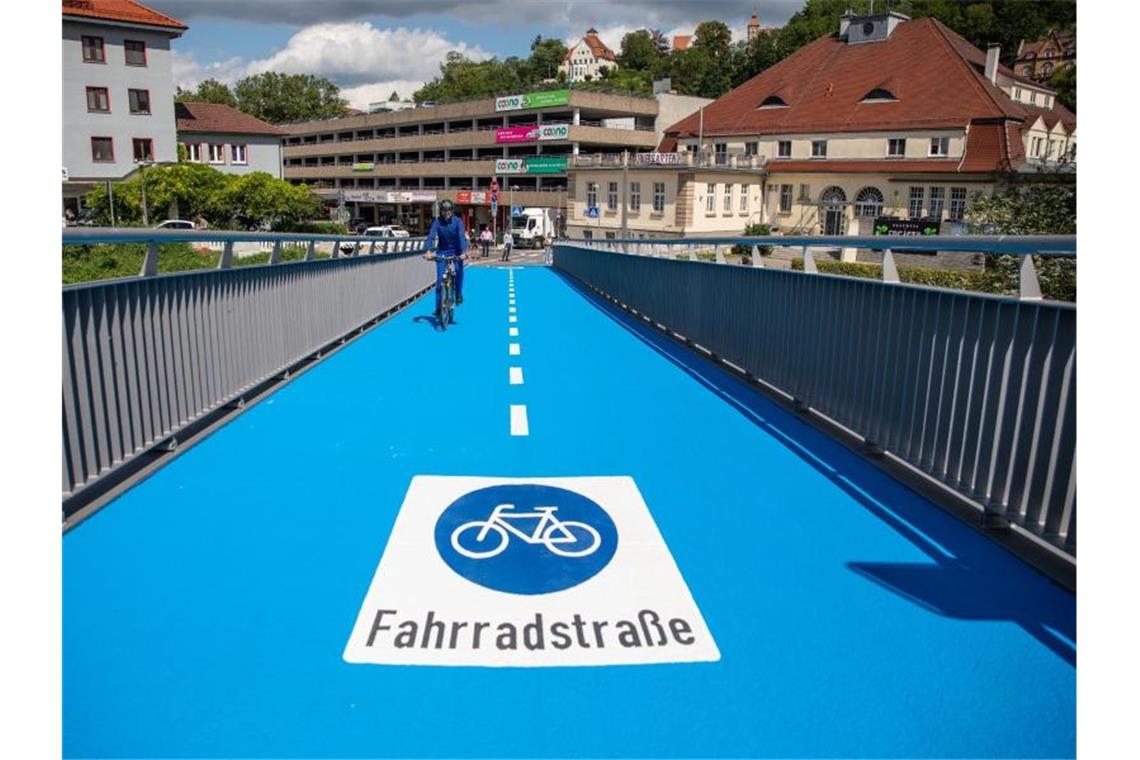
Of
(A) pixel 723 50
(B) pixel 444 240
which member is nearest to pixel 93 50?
(B) pixel 444 240

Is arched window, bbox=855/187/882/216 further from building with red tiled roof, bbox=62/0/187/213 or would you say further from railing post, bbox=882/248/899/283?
railing post, bbox=882/248/899/283

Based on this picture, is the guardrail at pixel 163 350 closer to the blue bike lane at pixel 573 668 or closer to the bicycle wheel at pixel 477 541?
the blue bike lane at pixel 573 668

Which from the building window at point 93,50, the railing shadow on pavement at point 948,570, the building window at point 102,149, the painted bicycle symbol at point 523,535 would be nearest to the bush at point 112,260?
the painted bicycle symbol at point 523,535

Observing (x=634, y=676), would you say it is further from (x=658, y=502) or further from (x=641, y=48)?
(x=641, y=48)

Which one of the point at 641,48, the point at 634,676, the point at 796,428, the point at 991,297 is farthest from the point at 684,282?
the point at 641,48

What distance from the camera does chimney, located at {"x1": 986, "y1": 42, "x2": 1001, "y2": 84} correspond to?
59594mm

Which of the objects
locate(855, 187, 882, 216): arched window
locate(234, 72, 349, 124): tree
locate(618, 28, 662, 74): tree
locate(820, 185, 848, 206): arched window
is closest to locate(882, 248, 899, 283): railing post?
locate(855, 187, 882, 216): arched window

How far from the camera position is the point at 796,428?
22.4ft

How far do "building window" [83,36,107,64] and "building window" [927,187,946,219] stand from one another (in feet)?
177

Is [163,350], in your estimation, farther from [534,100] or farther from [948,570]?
[534,100]

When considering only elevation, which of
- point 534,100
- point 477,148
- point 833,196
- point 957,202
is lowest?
point 957,202

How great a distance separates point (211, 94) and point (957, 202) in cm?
11715

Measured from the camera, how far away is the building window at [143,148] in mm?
53844

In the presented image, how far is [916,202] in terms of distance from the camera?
55.7m
